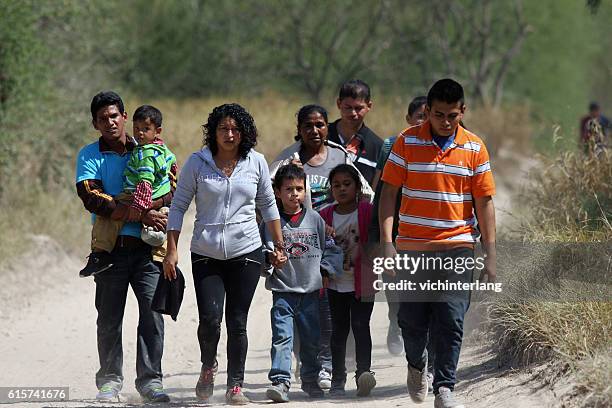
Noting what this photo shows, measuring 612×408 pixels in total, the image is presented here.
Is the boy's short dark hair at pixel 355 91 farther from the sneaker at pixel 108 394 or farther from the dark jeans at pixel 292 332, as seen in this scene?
the sneaker at pixel 108 394

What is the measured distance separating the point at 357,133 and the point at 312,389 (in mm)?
2109

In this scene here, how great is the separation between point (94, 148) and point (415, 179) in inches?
90.4

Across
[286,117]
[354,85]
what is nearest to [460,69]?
[286,117]

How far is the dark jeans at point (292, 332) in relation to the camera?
719 centimetres

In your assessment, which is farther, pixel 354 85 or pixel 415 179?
pixel 354 85

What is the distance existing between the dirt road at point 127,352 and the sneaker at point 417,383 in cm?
12

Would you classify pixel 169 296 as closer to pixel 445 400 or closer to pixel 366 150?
pixel 445 400

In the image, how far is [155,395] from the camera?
7297mm

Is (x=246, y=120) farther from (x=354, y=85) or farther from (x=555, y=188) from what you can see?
(x=555, y=188)

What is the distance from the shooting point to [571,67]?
117ft

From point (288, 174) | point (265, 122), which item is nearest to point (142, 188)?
point (288, 174)

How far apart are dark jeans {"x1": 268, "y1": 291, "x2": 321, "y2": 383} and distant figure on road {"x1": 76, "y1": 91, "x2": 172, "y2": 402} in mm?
793

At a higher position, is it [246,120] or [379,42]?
[379,42]

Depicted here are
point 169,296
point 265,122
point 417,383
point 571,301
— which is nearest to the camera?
point 417,383
